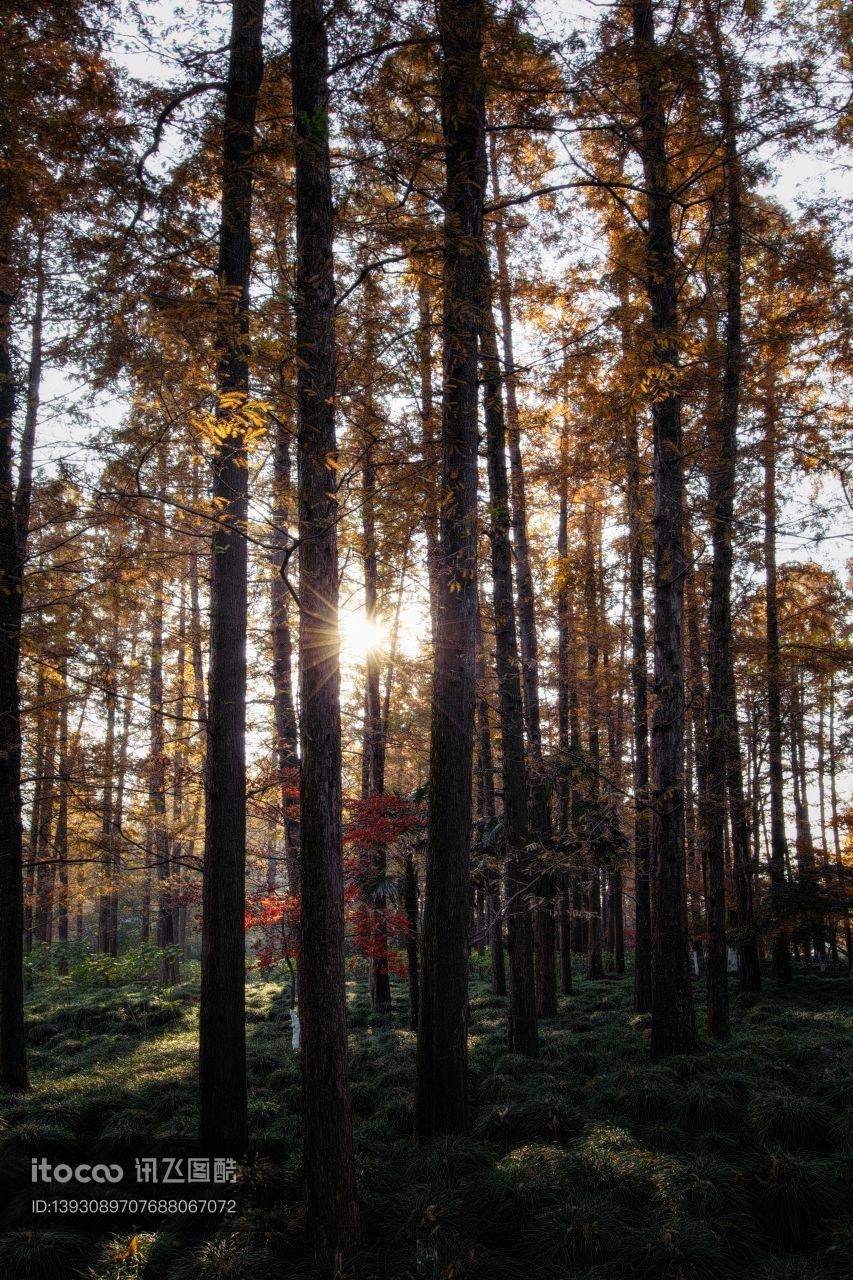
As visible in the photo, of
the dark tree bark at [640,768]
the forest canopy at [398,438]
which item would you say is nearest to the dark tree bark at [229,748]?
the forest canopy at [398,438]

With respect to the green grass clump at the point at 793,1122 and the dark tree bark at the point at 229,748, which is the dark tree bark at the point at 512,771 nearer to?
the green grass clump at the point at 793,1122

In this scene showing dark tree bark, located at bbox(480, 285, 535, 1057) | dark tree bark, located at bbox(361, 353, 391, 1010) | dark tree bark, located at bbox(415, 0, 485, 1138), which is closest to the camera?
dark tree bark, located at bbox(415, 0, 485, 1138)

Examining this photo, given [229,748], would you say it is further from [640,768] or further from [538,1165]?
[640,768]

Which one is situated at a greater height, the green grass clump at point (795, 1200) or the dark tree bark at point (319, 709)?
the dark tree bark at point (319, 709)

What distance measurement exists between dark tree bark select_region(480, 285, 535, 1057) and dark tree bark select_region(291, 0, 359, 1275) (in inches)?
121

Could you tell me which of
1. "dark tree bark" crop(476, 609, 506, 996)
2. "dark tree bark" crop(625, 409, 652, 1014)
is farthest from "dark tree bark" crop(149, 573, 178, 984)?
"dark tree bark" crop(625, 409, 652, 1014)

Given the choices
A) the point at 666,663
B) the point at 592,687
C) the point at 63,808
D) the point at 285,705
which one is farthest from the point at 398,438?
the point at 63,808

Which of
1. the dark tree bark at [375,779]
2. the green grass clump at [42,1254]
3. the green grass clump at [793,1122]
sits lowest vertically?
the green grass clump at [42,1254]

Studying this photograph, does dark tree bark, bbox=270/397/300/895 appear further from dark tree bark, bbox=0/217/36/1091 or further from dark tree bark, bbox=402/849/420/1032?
dark tree bark, bbox=0/217/36/1091

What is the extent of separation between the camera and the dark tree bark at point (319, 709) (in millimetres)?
3758

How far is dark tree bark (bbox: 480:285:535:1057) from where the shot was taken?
7.37 metres

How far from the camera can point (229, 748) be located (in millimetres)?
5340

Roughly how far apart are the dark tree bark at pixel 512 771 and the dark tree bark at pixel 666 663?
1404 mm

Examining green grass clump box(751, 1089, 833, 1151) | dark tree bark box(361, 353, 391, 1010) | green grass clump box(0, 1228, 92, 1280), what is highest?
dark tree bark box(361, 353, 391, 1010)
